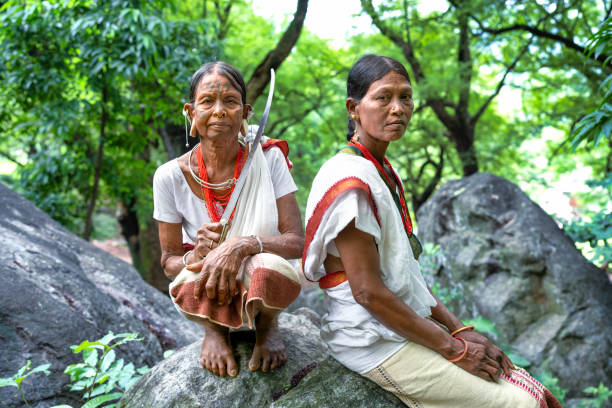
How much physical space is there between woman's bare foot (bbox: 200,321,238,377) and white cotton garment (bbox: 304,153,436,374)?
1.65 feet

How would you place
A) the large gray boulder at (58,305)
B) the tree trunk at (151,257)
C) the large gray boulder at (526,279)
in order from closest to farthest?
1. the large gray boulder at (58,305)
2. the large gray boulder at (526,279)
3. the tree trunk at (151,257)

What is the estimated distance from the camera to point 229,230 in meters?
2.43

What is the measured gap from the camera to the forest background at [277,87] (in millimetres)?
5051

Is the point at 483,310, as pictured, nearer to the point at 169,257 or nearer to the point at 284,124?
the point at 169,257

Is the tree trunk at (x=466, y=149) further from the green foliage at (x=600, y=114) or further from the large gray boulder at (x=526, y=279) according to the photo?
the green foliage at (x=600, y=114)

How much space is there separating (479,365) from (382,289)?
51 centimetres

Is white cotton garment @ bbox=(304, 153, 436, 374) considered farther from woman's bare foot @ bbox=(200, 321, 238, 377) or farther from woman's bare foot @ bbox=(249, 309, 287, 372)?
woman's bare foot @ bbox=(200, 321, 238, 377)

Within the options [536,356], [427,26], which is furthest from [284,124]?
[536,356]

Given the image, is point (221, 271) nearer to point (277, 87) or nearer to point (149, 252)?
point (149, 252)

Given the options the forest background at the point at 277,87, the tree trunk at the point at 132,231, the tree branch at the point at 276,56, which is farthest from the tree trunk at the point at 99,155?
the tree trunk at the point at 132,231

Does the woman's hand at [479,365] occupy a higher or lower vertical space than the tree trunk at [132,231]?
higher

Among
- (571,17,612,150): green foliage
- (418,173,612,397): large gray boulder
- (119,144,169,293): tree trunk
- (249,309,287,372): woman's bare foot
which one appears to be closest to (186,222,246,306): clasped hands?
(249,309,287,372): woman's bare foot

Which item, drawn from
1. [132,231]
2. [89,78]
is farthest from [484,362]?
[132,231]

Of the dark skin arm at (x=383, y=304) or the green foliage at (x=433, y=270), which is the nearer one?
the dark skin arm at (x=383, y=304)
